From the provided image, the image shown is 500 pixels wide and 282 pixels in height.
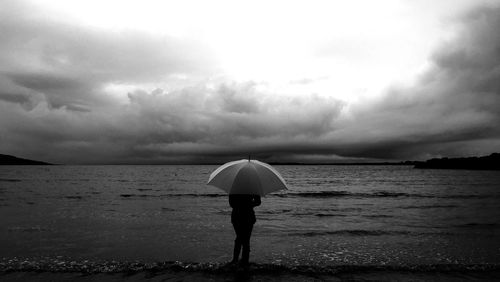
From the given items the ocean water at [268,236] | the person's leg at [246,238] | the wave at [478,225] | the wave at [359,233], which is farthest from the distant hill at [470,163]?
the person's leg at [246,238]

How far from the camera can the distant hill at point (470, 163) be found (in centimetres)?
13165

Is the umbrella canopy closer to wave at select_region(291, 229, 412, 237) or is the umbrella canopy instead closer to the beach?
the beach

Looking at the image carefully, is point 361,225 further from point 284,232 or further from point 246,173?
point 246,173

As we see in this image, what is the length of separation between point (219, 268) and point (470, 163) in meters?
163

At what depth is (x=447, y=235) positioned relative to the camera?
14039 mm

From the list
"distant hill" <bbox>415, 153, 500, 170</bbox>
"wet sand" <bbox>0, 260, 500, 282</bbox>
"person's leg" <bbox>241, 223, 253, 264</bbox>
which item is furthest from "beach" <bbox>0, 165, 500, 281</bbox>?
"distant hill" <bbox>415, 153, 500, 170</bbox>

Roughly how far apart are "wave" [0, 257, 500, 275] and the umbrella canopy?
2734 millimetres

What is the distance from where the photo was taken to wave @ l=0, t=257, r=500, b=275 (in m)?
8.92

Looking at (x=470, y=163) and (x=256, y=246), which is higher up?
(x=470, y=163)

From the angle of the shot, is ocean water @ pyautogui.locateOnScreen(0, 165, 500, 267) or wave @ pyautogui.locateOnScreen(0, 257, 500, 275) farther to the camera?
ocean water @ pyautogui.locateOnScreen(0, 165, 500, 267)

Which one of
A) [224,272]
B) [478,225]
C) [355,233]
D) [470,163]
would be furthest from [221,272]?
[470,163]

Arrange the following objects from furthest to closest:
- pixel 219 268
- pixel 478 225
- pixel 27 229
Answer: pixel 478 225 → pixel 27 229 → pixel 219 268

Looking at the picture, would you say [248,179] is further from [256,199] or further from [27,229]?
[27,229]

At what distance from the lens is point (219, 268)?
9.02 m
